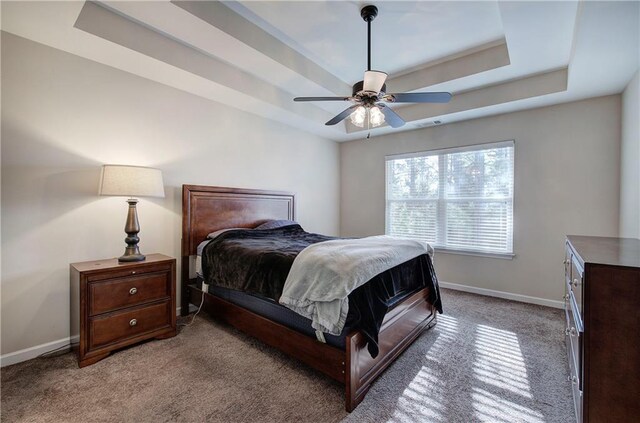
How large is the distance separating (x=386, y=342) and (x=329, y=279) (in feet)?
2.33

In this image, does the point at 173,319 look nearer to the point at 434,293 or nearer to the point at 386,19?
the point at 434,293

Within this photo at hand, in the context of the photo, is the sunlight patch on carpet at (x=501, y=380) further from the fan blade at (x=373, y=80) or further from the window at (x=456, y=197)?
the fan blade at (x=373, y=80)

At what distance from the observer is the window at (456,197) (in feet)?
12.2

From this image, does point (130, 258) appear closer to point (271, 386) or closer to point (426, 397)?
point (271, 386)

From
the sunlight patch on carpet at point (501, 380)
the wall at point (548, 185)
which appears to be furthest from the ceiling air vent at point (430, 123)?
the sunlight patch on carpet at point (501, 380)

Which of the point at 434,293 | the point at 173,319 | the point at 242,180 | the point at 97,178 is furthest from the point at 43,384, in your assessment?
the point at 434,293

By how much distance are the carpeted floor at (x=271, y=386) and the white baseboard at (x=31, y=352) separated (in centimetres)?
7

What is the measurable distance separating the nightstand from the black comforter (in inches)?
17.7

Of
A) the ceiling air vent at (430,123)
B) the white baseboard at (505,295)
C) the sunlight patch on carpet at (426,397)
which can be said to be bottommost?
the sunlight patch on carpet at (426,397)

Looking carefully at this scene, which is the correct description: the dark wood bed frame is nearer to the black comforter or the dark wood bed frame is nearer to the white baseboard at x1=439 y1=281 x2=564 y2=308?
the black comforter

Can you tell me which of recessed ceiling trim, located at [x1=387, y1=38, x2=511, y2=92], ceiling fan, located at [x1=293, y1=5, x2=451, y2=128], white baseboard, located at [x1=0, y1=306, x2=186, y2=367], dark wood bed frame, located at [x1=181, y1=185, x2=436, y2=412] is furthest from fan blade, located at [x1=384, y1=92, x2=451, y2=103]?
white baseboard, located at [x1=0, y1=306, x2=186, y2=367]

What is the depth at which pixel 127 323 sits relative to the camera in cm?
230

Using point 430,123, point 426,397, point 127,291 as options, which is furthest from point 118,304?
point 430,123

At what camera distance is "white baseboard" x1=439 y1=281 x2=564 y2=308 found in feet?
11.2
